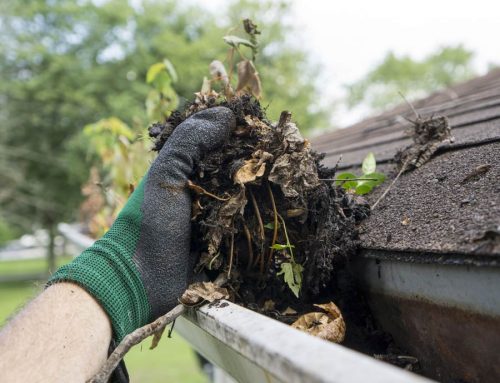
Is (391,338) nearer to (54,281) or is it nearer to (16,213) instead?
(54,281)

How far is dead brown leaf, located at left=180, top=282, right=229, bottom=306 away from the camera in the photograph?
110 cm

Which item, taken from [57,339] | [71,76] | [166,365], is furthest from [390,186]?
[71,76]

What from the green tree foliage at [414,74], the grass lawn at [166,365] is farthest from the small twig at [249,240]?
the green tree foliage at [414,74]

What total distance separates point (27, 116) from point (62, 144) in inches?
56.8

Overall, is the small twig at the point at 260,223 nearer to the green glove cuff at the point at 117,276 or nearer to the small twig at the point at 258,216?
the small twig at the point at 258,216

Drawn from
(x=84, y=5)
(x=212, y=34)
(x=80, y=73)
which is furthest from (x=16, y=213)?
(x=212, y=34)

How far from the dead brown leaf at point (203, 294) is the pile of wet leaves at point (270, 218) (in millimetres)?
41

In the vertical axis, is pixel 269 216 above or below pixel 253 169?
below

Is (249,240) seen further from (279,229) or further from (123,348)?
(123,348)

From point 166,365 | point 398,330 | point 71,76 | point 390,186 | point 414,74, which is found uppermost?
point 414,74

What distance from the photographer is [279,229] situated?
3.81 feet

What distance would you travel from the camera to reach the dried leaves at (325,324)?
102 centimetres

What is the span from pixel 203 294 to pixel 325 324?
0.30 m

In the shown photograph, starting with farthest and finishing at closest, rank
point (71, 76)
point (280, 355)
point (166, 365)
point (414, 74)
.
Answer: point (414, 74)
point (71, 76)
point (166, 365)
point (280, 355)
